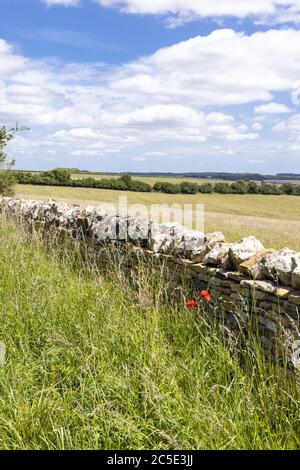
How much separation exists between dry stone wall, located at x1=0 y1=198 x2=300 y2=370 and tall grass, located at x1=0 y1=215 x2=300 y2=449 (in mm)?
280

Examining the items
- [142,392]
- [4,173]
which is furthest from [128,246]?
[4,173]

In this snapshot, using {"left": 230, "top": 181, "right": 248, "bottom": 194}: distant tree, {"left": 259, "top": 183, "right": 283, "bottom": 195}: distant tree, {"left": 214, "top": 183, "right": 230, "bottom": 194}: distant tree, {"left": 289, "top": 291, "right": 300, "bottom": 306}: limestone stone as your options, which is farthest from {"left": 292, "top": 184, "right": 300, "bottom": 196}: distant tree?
{"left": 289, "top": 291, "right": 300, "bottom": 306}: limestone stone

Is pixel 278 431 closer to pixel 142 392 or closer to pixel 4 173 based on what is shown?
pixel 142 392

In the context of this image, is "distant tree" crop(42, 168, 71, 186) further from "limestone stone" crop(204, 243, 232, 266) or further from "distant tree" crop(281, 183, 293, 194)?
"limestone stone" crop(204, 243, 232, 266)

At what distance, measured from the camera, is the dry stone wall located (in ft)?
12.7

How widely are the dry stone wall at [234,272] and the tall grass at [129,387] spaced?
280mm

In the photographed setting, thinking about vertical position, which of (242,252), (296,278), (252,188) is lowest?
(296,278)

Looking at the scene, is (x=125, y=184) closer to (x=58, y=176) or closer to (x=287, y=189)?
(x=58, y=176)

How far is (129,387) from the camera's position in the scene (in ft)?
10.9

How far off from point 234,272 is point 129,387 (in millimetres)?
1797

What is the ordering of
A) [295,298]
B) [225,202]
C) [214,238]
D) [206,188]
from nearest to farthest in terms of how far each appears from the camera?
[295,298], [214,238], [225,202], [206,188]

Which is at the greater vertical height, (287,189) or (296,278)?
(287,189)

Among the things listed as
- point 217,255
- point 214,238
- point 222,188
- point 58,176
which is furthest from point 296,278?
point 222,188

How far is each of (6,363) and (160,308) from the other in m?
1.68
